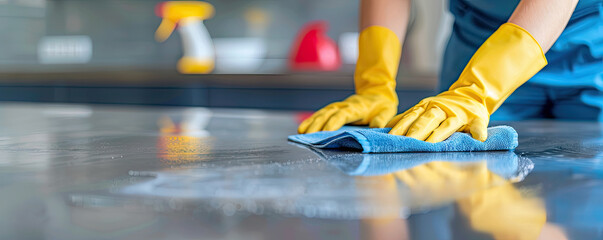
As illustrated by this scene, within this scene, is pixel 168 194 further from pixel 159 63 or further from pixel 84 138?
pixel 159 63

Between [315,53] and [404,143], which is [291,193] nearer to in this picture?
[404,143]

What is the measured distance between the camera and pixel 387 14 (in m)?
1.13

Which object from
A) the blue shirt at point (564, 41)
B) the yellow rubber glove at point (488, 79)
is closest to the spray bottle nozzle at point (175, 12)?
the blue shirt at point (564, 41)

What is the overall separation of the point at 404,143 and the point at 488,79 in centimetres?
23

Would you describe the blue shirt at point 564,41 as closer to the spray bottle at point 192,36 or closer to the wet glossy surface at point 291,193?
the wet glossy surface at point 291,193

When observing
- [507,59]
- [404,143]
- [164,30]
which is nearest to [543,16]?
[507,59]

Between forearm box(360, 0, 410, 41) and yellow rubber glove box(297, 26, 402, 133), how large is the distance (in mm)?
15

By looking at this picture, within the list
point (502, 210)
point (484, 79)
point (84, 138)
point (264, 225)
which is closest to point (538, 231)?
point (502, 210)

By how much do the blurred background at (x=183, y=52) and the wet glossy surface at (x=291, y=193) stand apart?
5.53 ft

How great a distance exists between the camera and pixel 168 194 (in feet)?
1.37

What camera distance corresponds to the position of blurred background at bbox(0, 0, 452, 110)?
8.12 ft

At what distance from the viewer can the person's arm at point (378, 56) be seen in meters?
1.06

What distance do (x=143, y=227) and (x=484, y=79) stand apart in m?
0.64

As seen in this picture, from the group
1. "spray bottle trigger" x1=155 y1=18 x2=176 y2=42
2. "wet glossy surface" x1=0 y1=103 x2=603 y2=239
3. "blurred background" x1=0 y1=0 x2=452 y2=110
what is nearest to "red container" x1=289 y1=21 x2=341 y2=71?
"blurred background" x1=0 y1=0 x2=452 y2=110
